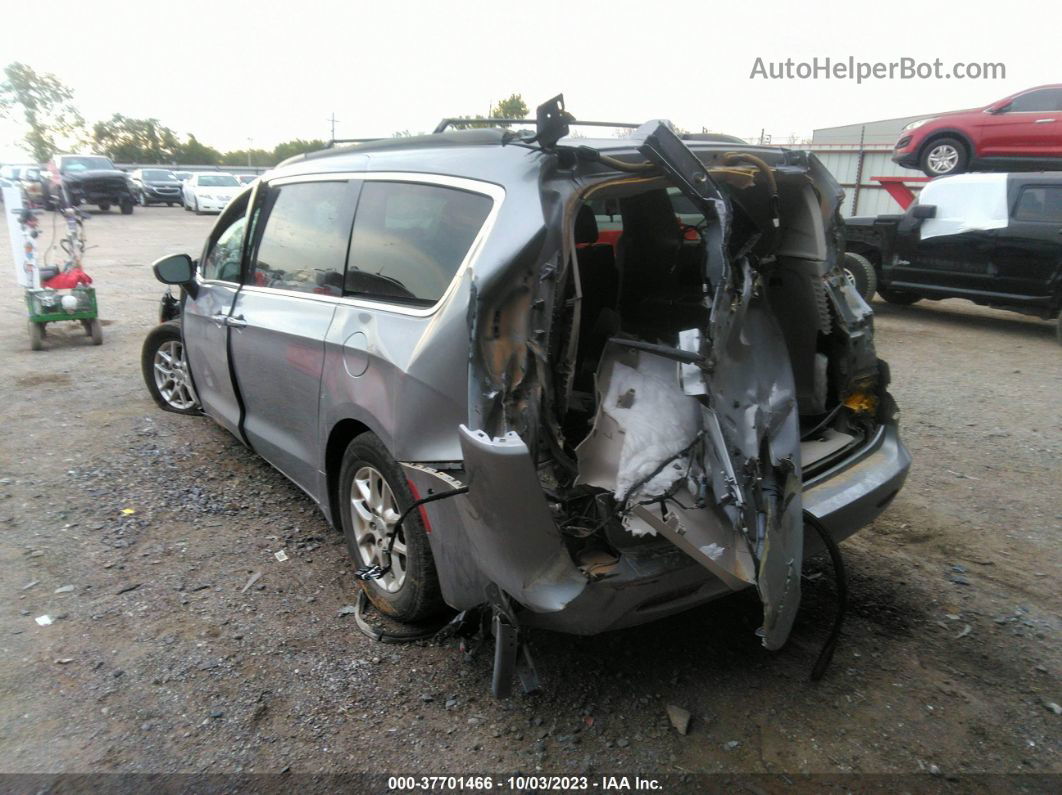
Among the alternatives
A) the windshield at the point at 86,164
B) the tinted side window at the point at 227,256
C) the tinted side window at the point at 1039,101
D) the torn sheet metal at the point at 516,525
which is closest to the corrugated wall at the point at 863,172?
the tinted side window at the point at 1039,101

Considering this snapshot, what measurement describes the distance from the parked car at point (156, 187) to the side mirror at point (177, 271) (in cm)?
2855

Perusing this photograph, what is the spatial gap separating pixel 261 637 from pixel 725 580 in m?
1.93

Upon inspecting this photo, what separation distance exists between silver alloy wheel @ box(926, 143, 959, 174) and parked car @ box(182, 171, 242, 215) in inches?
856

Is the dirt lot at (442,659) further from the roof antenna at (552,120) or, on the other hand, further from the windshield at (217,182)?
the windshield at (217,182)

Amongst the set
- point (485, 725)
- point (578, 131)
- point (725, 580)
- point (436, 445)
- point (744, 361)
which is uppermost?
point (578, 131)

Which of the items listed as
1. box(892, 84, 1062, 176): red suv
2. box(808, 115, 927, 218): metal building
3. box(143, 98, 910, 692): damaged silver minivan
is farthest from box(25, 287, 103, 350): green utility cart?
box(808, 115, 927, 218): metal building

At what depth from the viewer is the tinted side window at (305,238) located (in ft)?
11.3

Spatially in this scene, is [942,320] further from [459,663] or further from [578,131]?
[459,663]

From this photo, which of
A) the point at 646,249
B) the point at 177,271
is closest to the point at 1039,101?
the point at 646,249

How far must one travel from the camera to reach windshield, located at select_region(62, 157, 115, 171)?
23969 mm

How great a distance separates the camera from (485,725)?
8.67ft

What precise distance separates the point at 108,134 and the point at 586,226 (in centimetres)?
5458

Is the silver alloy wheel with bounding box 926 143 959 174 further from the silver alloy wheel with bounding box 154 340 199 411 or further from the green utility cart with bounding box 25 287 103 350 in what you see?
the green utility cart with bounding box 25 287 103 350

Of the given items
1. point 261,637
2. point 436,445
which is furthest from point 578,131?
point 261,637
